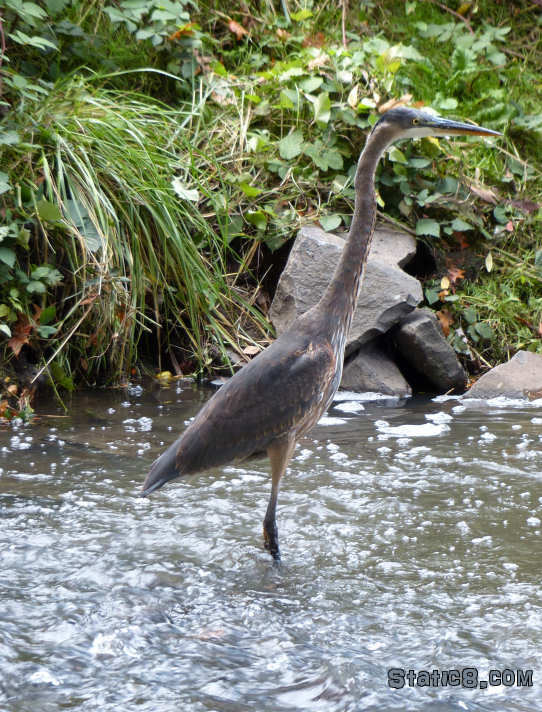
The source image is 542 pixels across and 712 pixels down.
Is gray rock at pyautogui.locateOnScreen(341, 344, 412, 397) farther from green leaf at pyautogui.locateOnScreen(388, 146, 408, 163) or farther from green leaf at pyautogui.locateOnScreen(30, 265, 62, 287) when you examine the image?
green leaf at pyautogui.locateOnScreen(30, 265, 62, 287)

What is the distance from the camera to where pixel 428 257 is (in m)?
7.14

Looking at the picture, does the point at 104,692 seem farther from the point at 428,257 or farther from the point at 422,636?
the point at 428,257

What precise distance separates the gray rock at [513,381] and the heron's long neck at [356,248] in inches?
91.8

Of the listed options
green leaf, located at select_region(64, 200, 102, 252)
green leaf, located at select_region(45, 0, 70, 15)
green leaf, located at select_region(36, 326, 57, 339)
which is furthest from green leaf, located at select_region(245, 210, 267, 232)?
green leaf, located at select_region(45, 0, 70, 15)

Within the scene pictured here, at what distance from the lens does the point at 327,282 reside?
20.4 feet

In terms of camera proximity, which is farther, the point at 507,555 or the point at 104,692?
the point at 507,555

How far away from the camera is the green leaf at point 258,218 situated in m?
6.75

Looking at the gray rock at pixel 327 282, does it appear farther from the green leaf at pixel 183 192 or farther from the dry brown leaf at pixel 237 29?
the dry brown leaf at pixel 237 29

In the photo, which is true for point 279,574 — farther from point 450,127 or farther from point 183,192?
point 183,192

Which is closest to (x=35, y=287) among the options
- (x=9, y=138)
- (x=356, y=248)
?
(x=9, y=138)

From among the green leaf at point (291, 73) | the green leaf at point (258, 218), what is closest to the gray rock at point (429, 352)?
the green leaf at point (258, 218)

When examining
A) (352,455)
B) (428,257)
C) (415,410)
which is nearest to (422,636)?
(352,455)

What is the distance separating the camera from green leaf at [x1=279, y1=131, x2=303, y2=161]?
7000 mm

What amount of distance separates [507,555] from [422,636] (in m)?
0.78
